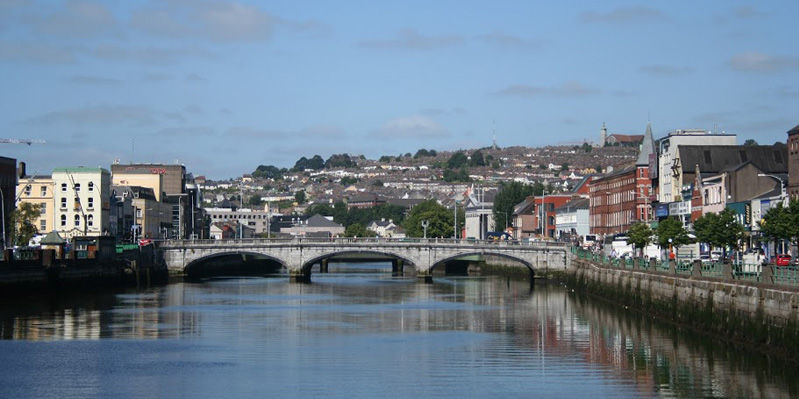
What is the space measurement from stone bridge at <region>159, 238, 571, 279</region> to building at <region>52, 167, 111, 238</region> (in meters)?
12.8

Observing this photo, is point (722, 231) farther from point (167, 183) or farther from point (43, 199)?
point (167, 183)

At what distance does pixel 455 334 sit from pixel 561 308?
19.6 metres

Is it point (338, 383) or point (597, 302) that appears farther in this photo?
point (597, 302)

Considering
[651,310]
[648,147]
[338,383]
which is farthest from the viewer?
[648,147]

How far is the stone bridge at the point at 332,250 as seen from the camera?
392 ft

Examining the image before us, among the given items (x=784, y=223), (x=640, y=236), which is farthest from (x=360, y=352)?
(x=640, y=236)

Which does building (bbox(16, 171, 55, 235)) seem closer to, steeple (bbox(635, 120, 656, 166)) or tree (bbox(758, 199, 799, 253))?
steeple (bbox(635, 120, 656, 166))

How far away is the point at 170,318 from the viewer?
70.1 m

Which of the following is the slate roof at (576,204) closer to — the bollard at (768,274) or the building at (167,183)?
the building at (167,183)

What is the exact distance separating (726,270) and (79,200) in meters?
91.2

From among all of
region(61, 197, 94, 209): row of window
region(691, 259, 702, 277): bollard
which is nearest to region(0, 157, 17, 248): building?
region(61, 197, 94, 209): row of window

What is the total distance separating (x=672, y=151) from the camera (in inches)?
4715

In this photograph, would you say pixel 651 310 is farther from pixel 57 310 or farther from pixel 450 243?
pixel 450 243

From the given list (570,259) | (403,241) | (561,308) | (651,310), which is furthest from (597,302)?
(403,241)
